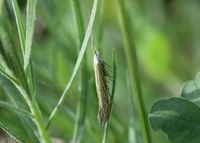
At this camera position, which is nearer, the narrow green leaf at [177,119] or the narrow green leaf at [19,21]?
the narrow green leaf at [19,21]

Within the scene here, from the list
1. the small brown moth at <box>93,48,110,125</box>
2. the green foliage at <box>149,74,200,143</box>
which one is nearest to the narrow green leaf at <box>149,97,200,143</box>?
Answer: the green foliage at <box>149,74,200,143</box>

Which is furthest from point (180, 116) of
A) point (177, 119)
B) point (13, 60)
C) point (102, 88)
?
point (13, 60)

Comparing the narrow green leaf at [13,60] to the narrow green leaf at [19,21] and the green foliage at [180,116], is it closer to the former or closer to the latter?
the narrow green leaf at [19,21]

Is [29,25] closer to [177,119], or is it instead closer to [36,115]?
[36,115]

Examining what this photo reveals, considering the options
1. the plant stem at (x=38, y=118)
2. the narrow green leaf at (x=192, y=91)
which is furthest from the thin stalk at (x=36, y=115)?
the narrow green leaf at (x=192, y=91)

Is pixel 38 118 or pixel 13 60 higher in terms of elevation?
pixel 13 60

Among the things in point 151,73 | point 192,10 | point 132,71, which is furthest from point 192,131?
point 192,10

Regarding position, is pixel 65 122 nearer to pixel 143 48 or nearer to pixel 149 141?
pixel 149 141
